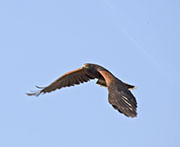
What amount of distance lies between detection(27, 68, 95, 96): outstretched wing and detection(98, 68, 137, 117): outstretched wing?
3495 millimetres

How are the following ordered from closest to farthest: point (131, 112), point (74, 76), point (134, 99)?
point (131, 112) → point (134, 99) → point (74, 76)

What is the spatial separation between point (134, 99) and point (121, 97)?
457 mm

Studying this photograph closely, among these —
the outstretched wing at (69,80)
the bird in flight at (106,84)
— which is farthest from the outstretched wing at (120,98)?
the outstretched wing at (69,80)

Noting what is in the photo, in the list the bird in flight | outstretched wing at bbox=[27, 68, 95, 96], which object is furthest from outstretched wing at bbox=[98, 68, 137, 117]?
outstretched wing at bbox=[27, 68, 95, 96]

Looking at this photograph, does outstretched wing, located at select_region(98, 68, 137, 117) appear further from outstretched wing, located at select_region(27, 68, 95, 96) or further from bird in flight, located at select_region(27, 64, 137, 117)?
outstretched wing, located at select_region(27, 68, 95, 96)

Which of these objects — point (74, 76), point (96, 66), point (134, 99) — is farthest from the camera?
point (74, 76)

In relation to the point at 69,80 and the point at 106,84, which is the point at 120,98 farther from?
the point at 69,80

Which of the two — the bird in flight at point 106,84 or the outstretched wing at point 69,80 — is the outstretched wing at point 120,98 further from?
the outstretched wing at point 69,80

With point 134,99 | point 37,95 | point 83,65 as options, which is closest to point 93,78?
point 83,65

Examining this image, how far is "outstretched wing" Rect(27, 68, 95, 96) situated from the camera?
21.4m

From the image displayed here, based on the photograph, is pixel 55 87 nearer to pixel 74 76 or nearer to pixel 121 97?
pixel 74 76

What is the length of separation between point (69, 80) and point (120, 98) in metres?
5.64

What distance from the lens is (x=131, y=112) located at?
1548cm

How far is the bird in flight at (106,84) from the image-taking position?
15871mm
